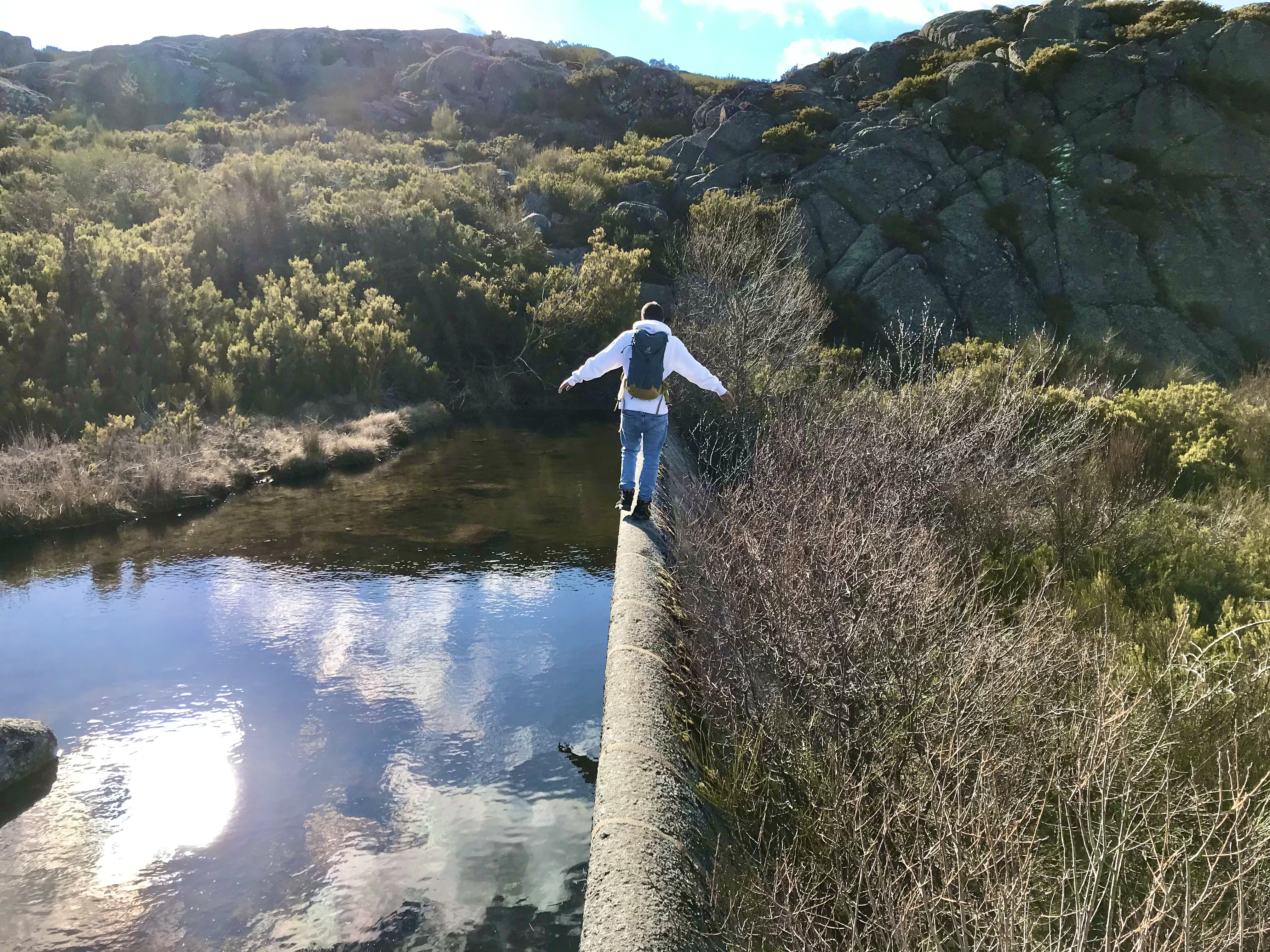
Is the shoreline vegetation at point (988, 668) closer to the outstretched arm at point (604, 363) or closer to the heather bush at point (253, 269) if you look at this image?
the outstretched arm at point (604, 363)

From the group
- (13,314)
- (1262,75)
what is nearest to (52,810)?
(13,314)

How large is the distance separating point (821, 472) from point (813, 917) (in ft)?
17.2

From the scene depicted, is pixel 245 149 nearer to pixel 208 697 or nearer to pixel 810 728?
pixel 208 697

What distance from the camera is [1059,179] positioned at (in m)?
29.2

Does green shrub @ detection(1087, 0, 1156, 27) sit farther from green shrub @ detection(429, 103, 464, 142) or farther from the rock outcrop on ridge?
green shrub @ detection(429, 103, 464, 142)

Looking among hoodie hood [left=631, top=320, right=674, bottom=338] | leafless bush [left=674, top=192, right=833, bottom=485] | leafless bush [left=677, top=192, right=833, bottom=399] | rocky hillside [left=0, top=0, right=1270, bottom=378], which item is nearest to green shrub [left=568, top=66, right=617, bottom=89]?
rocky hillside [left=0, top=0, right=1270, bottom=378]

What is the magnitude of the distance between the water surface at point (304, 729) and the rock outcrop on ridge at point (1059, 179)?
19.4 m

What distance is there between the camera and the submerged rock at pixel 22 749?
19.4ft

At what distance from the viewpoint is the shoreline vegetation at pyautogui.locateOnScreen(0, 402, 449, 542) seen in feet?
38.1

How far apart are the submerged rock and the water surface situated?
0.18m

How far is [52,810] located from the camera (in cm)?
580

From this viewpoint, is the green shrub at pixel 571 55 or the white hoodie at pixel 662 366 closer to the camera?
the white hoodie at pixel 662 366

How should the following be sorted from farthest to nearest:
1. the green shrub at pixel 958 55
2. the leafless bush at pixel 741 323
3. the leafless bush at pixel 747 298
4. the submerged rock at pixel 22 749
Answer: the green shrub at pixel 958 55
the leafless bush at pixel 747 298
the leafless bush at pixel 741 323
the submerged rock at pixel 22 749

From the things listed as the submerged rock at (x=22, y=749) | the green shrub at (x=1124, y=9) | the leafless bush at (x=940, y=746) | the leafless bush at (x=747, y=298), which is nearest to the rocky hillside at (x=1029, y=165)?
the green shrub at (x=1124, y=9)
